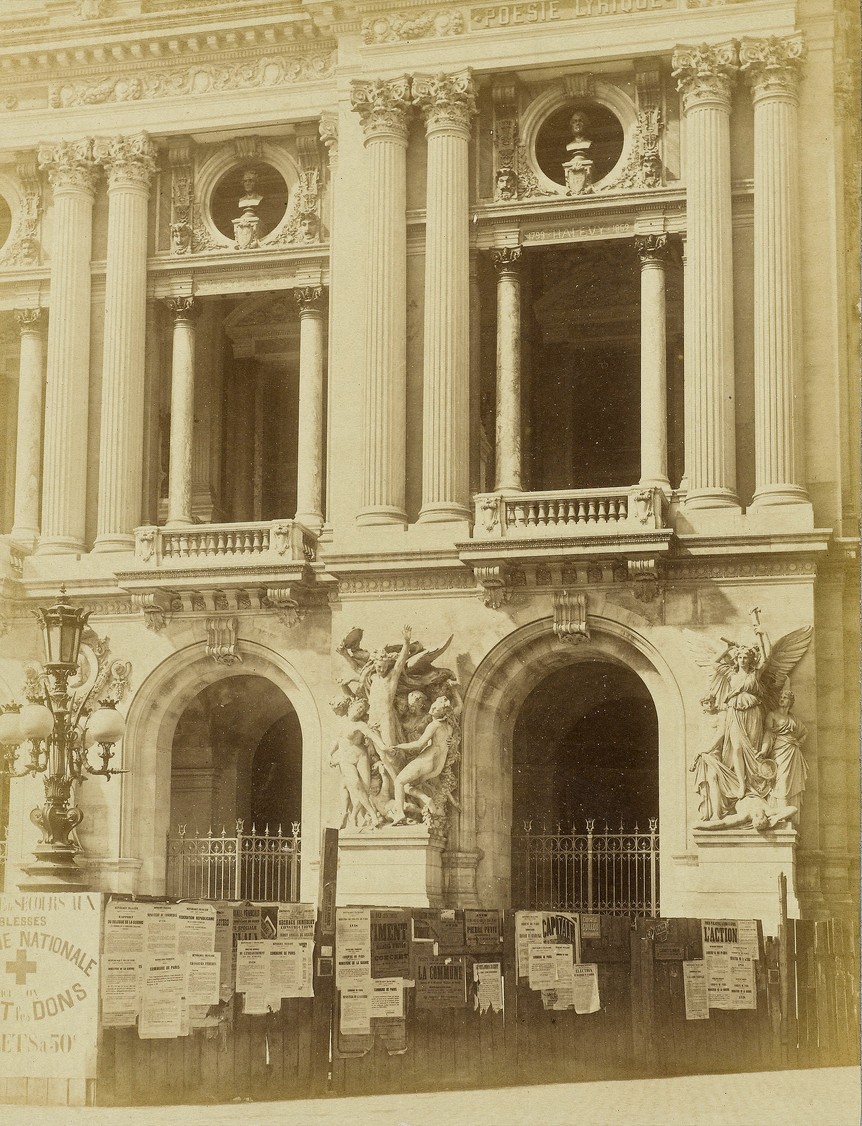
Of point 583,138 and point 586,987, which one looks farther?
point 583,138

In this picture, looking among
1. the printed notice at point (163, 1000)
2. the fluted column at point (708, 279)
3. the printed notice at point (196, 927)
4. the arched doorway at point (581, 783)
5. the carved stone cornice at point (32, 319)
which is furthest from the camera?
the carved stone cornice at point (32, 319)

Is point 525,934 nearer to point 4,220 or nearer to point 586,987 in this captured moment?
point 586,987

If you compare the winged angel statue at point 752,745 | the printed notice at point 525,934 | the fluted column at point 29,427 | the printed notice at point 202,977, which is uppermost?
the fluted column at point 29,427

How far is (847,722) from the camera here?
3434cm

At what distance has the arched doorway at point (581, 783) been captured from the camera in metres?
37.3

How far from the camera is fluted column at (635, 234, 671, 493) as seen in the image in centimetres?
3634

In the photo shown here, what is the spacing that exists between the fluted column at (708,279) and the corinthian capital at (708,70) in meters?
0.02

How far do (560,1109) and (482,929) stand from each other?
2.74 meters

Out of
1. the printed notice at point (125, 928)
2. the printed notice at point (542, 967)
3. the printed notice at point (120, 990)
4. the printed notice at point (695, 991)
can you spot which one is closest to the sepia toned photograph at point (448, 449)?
the printed notice at point (695, 991)

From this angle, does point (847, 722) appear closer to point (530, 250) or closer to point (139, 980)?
point (530, 250)

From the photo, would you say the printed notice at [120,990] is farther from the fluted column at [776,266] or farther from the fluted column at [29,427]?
the fluted column at [29,427]

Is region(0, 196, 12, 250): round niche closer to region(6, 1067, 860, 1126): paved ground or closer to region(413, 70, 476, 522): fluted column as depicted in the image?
region(413, 70, 476, 522): fluted column

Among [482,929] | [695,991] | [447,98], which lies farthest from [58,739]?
[447,98]

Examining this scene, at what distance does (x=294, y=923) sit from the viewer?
77.8 feet
